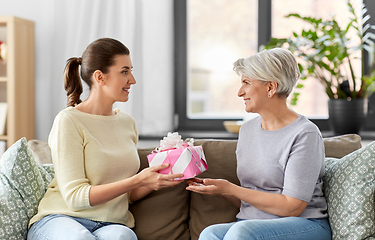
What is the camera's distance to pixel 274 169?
62.6 inches

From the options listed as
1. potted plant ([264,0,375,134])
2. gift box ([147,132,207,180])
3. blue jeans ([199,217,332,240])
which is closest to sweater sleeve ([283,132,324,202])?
blue jeans ([199,217,332,240])

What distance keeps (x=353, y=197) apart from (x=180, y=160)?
679mm

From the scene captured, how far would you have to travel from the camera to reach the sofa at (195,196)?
5.08ft

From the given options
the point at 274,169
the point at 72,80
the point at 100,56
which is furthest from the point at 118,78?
the point at 274,169

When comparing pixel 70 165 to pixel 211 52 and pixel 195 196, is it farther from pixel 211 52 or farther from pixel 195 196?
pixel 211 52

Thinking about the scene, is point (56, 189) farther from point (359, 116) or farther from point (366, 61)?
point (366, 61)

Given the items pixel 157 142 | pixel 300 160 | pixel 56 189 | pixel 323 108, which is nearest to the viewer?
pixel 300 160

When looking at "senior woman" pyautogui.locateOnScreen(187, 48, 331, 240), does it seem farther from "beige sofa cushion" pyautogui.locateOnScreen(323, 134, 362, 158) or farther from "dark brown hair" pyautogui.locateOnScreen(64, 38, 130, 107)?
"dark brown hair" pyautogui.locateOnScreen(64, 38, 130, 107)

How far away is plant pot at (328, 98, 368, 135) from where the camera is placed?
8.46 ft

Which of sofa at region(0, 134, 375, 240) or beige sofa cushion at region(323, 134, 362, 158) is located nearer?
sofa at region(0, 134, 375, 240)

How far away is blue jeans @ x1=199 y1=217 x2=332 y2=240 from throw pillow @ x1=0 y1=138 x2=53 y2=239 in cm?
72

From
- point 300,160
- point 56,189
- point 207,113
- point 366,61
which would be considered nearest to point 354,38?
point 366,61

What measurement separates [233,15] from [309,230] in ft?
6.40

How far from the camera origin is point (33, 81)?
291 cm
